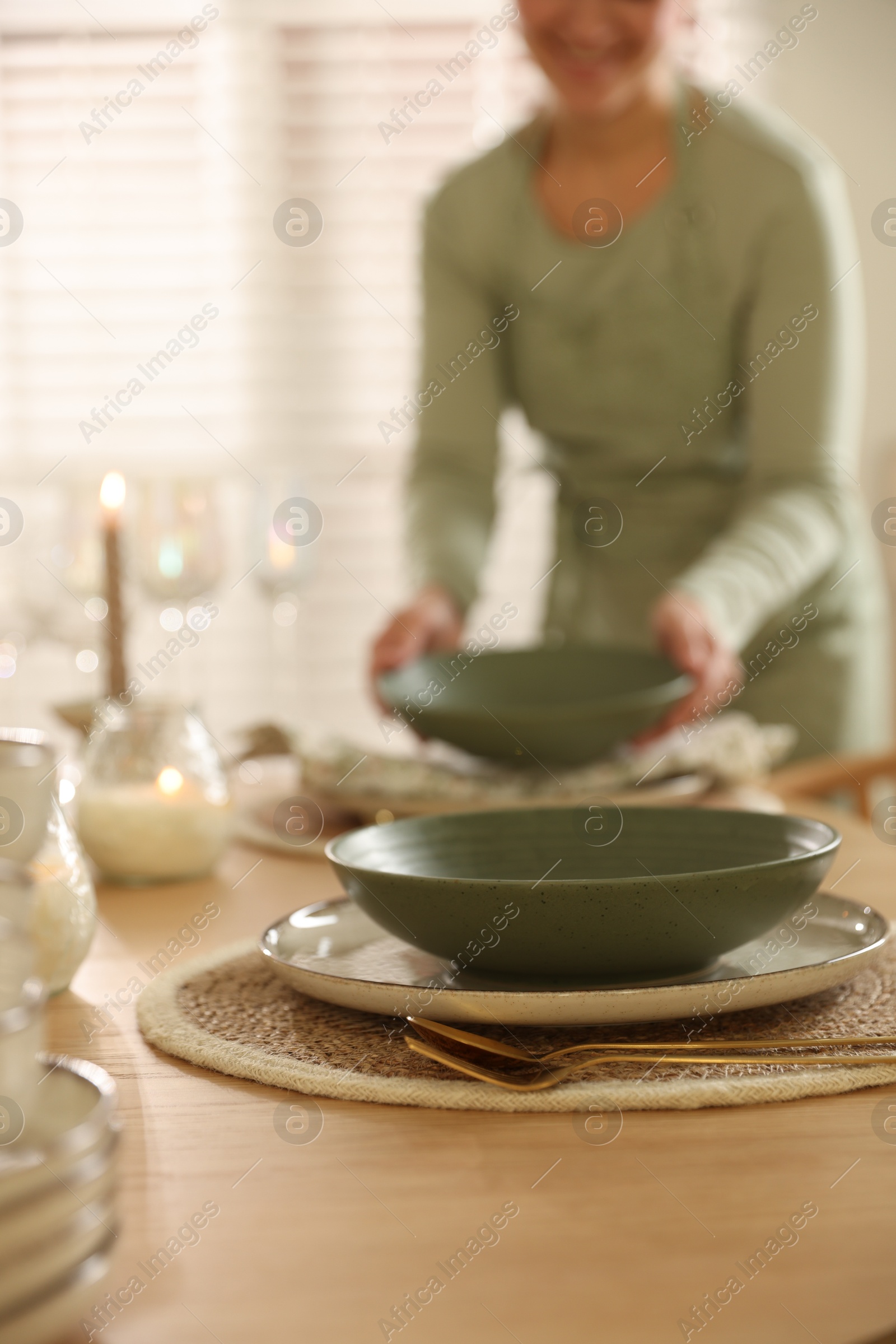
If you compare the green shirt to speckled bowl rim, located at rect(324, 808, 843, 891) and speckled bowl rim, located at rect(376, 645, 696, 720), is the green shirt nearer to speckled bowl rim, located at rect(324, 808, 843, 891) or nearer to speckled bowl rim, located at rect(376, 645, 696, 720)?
speckled bowl rim, located at rect(376, 645, 696, 720)

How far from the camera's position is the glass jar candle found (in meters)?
0.88

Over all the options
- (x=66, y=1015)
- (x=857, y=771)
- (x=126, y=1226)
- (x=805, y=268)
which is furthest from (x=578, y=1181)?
(x=805, y=268)

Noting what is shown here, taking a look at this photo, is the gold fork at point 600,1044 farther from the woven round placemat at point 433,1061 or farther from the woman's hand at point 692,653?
the woman's hand at point 692,653

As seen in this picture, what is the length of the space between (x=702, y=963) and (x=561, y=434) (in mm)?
1129

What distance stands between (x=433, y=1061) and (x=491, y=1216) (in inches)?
4.7

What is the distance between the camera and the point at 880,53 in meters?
2.78

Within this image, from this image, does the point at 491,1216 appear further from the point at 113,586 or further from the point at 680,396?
the point at 680,396

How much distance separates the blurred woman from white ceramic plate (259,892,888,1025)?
0.67 m

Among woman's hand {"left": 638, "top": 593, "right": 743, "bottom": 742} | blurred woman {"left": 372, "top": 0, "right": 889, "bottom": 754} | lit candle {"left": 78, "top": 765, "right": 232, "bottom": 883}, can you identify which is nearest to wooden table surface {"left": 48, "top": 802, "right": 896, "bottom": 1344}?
lit candle {"left": 78, "top": 765, "right": 232, "bottom": 883}

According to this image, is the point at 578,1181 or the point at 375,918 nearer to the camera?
the point at 578,1181

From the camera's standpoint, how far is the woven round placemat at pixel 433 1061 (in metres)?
0.49

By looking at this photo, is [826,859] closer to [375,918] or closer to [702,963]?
[702,963]

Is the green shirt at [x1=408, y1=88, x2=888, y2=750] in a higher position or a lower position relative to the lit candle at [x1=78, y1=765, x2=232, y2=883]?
higher

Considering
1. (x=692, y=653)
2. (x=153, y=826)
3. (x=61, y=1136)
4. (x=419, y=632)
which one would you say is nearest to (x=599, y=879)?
(x=61, y=1136)
